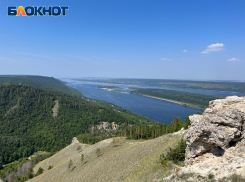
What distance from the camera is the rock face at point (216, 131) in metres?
14.2

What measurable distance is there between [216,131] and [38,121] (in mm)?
181021

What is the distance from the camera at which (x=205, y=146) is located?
52.0 feet

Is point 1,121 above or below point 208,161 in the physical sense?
below

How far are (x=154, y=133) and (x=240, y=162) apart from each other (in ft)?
190

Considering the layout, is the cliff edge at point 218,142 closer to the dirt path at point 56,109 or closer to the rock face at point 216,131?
the rock face at point 216,131

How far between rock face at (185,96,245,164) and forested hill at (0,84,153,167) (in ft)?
400

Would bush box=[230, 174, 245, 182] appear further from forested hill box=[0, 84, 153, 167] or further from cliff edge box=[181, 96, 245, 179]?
forested hill box=[0, 84, 153, 167]

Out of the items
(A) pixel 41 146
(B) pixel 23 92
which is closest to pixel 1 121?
(B) pixel 23 92

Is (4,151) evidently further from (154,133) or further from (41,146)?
(154,133)

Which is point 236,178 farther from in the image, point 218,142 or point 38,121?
point 38,121

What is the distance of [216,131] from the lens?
14.9m

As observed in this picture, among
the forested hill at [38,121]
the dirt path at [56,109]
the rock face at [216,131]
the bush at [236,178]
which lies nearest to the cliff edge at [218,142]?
the rock face at [216,131]

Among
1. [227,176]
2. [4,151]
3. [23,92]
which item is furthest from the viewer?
[23,92]

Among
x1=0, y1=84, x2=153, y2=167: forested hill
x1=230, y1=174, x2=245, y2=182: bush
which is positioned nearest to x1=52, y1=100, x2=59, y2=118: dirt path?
x1=0, y1=84, x2=153, y2=167: forested hill
